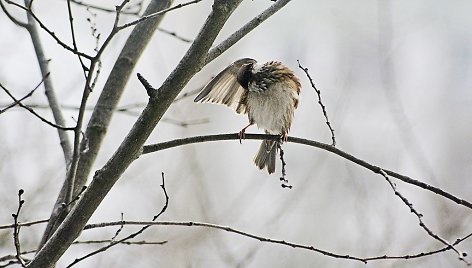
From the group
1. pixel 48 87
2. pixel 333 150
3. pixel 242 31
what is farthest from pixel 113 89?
pixel 333 150

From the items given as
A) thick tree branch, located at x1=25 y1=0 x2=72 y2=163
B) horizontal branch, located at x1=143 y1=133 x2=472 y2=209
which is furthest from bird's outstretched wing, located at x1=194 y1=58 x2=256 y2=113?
horizontal branch, located at x1=143 y1=133 x2=472 y2=209

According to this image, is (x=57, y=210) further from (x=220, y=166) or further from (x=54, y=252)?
(x=220, y=166)

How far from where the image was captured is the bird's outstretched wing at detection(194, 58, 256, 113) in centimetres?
334

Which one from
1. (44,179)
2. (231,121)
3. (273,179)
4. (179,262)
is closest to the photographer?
(44,179)

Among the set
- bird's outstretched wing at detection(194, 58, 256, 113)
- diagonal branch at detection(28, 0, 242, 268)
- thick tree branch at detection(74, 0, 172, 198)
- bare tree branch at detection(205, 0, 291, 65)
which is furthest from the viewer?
bird's outstretched wing at detection(194, 58, 256, 113)

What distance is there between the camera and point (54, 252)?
5.95 ft

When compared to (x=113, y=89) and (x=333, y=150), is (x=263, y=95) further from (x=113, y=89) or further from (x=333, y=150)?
(x=333, y=150)

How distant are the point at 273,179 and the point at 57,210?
4653mm

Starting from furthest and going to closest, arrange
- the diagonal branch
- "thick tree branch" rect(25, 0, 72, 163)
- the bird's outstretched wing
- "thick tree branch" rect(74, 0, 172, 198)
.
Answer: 1. the bird's outstretched wing
2. "thick tree branch" rect(25, 0, 72, 163)
3. "thick tree branch" rect(74, 0, 172, 198)
4. the diagonal branch

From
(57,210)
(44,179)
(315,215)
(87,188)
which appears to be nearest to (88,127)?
(57,210)

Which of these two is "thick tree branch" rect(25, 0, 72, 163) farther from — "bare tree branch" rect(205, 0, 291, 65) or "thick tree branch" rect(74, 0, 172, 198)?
"bare tree branch" rect(205, 0, 291, 65)

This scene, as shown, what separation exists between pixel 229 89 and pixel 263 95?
19cm

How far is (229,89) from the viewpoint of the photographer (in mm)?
3500

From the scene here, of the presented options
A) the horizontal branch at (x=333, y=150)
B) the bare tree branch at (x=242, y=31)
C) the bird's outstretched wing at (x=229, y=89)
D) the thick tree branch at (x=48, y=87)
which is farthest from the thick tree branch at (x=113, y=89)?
the bird's outstretched wing at (x=229, y=89)
